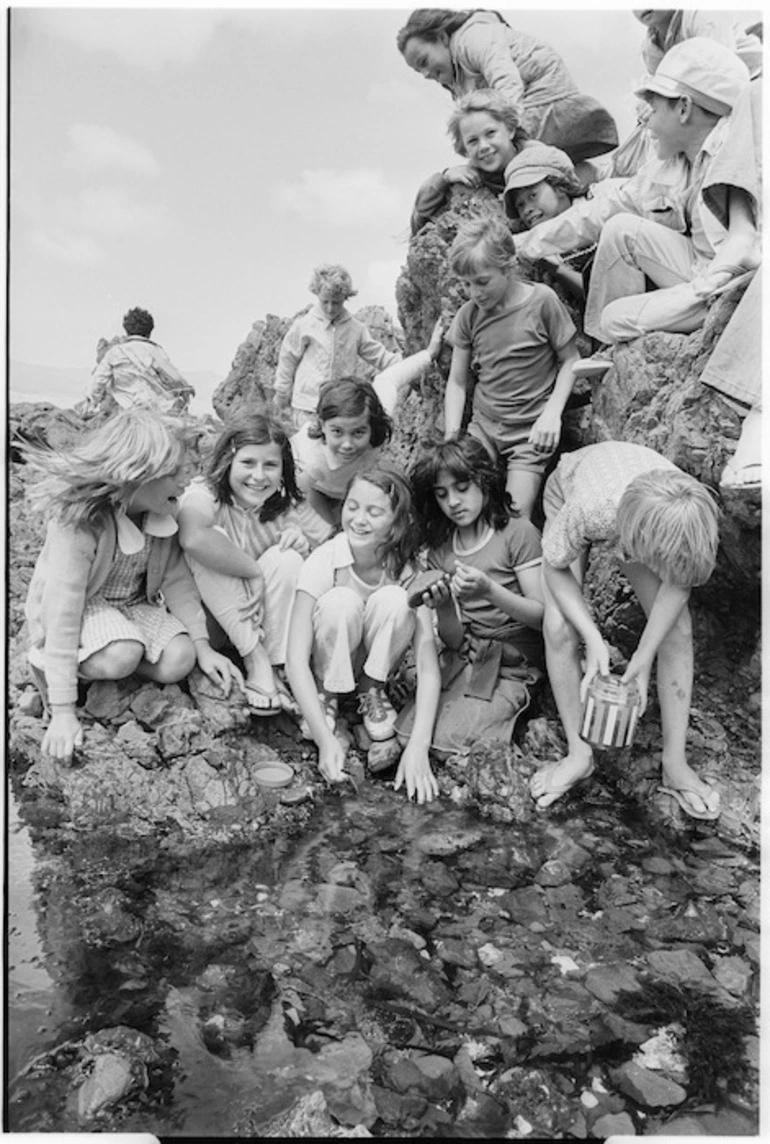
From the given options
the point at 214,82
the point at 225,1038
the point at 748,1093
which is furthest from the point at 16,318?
the point at 748,1093

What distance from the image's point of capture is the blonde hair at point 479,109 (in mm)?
3139

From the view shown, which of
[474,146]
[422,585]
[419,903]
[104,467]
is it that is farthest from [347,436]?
[419,903]

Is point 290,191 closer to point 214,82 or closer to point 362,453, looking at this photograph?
point 214,82

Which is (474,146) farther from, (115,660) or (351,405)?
(115,660)

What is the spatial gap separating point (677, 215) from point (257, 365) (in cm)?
138

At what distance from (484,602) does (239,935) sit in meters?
1.21

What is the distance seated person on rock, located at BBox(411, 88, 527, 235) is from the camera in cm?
314

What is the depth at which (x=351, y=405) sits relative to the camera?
3.04 metres

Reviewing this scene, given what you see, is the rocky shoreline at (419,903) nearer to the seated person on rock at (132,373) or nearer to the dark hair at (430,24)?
the seated person on rock at (132,373)

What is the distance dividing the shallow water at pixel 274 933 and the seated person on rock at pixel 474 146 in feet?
6.01

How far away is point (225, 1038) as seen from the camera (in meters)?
2.22

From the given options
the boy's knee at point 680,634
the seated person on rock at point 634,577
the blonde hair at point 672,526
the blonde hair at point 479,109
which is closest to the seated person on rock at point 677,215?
the blonde hair at point 479,109

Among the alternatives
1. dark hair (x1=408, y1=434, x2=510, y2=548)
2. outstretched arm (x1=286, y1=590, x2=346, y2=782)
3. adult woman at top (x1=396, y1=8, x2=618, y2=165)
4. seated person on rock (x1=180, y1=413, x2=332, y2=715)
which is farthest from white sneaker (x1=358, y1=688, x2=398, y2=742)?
adult woman at top (x1=396, y1=8, x2=618, y2=165)

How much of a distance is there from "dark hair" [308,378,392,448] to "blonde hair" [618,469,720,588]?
80 centimetres
